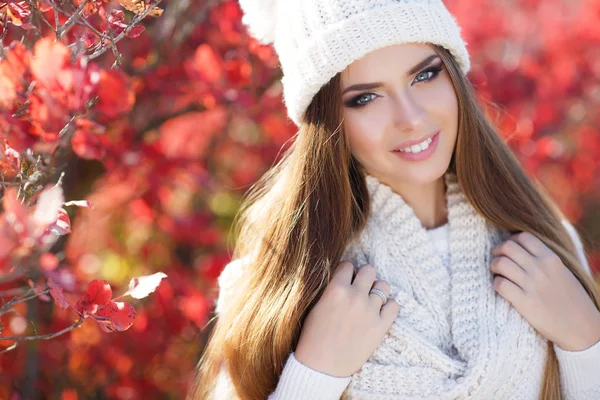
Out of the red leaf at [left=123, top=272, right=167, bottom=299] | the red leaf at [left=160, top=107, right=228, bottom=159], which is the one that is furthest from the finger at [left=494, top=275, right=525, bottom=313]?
the red leaf at [left=160, top=107, right=228, bottom=159]

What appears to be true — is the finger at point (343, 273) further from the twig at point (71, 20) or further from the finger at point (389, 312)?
the twig at point (71, 20)

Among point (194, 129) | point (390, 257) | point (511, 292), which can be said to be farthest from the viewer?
point (194, 129)

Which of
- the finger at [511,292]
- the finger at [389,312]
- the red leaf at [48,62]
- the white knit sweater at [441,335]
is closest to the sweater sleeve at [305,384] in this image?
the white knit sweater at [441,335]

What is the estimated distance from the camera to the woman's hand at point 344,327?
1.65m

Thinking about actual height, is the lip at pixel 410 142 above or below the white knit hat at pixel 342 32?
below

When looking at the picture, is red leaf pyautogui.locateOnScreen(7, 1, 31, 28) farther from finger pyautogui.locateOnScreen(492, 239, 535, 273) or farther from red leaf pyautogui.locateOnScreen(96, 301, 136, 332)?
finger pyautogui.locateOnScreen(492, 239, 535, 273)

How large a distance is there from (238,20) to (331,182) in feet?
2.64

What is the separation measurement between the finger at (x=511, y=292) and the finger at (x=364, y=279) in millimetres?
359

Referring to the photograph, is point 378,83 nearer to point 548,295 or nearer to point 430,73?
point 430,73

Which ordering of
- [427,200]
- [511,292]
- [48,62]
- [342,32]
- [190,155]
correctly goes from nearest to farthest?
[48,62], [342,32], [511,292], [427,200], [190,155]

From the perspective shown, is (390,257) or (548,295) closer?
(548,295)

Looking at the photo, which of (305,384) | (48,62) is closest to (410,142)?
(305,384)

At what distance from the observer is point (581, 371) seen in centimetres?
173

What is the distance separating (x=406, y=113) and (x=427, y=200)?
1.37 ft
